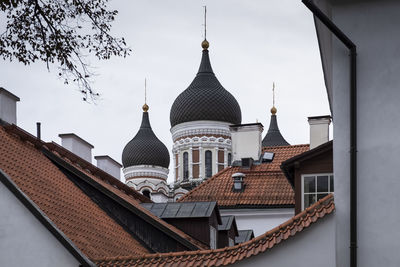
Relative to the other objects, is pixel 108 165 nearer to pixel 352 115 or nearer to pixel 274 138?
pixel 352 115

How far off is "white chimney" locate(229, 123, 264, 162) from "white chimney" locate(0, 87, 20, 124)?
56.7 feet

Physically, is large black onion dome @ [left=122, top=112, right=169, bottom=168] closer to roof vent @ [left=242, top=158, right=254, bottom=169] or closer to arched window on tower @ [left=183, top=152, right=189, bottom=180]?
arched window on tower @ [left=183, top=152, right=189, bottom=180]

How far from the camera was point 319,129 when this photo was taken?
120 ft

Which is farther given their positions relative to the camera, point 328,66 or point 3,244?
point 3,244

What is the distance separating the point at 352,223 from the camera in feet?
41.8

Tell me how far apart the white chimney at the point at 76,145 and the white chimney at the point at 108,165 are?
2.34 m

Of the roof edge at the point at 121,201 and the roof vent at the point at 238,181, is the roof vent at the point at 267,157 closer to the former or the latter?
the roof vent at the point at 238,181

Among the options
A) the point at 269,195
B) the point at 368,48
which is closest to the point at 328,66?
the point at 368,48

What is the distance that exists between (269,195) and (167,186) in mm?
47175

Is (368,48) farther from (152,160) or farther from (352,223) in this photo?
(152,160)

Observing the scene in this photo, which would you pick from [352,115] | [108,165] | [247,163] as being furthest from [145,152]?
[352,115]

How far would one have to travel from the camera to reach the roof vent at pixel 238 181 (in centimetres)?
3697

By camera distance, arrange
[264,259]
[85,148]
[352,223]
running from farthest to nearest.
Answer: [85,148]
[264,259]
[352,223]

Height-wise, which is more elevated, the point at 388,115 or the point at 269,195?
the point at 388,115
